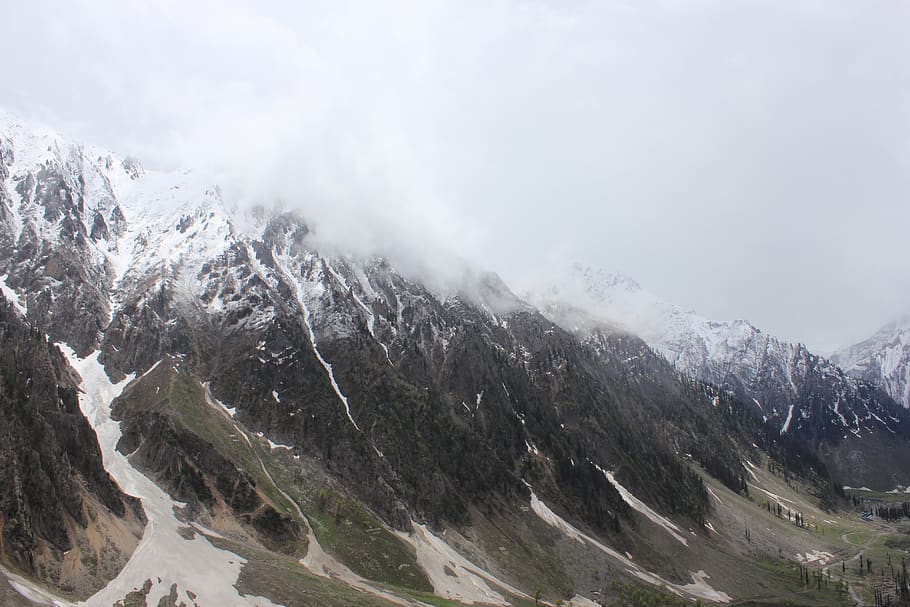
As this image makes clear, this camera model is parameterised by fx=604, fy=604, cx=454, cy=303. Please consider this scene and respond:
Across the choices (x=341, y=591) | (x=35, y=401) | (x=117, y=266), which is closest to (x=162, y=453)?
(x=35, y=401)

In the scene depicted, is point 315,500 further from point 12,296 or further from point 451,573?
point 12,296

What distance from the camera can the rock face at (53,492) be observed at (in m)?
73.6

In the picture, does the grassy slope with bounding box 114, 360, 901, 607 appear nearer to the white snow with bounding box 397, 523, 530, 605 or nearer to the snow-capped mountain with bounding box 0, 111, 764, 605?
the snow-capped mountain with bounding box 0, 111, 764, 605

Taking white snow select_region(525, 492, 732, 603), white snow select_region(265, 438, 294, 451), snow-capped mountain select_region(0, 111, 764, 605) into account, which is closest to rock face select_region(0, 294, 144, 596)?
snow-capped mountain select_region(0, 111, 764, 605)

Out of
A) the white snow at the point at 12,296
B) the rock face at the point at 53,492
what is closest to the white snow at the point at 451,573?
the rock face at the point at 53,492

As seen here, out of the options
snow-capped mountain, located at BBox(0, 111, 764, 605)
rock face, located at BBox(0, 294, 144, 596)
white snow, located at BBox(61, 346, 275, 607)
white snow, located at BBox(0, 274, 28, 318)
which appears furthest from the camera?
white snow, located at BBox(0, 274, 28, 318)

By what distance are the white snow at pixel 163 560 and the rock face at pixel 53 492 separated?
225 centimetres

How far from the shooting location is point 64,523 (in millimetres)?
81125

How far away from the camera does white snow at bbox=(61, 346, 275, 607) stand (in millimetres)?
79000

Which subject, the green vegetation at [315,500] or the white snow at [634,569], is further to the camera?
the white snow at [634,569]

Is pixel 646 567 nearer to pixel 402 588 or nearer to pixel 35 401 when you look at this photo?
pixel 402 588

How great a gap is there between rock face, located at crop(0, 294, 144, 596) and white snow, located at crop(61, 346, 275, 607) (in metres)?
2.25

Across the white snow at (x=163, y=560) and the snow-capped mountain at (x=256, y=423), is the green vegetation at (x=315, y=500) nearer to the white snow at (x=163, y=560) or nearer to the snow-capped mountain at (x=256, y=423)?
the snow-capped mountain at (x=256, y=423)

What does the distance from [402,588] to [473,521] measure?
47.8 m
